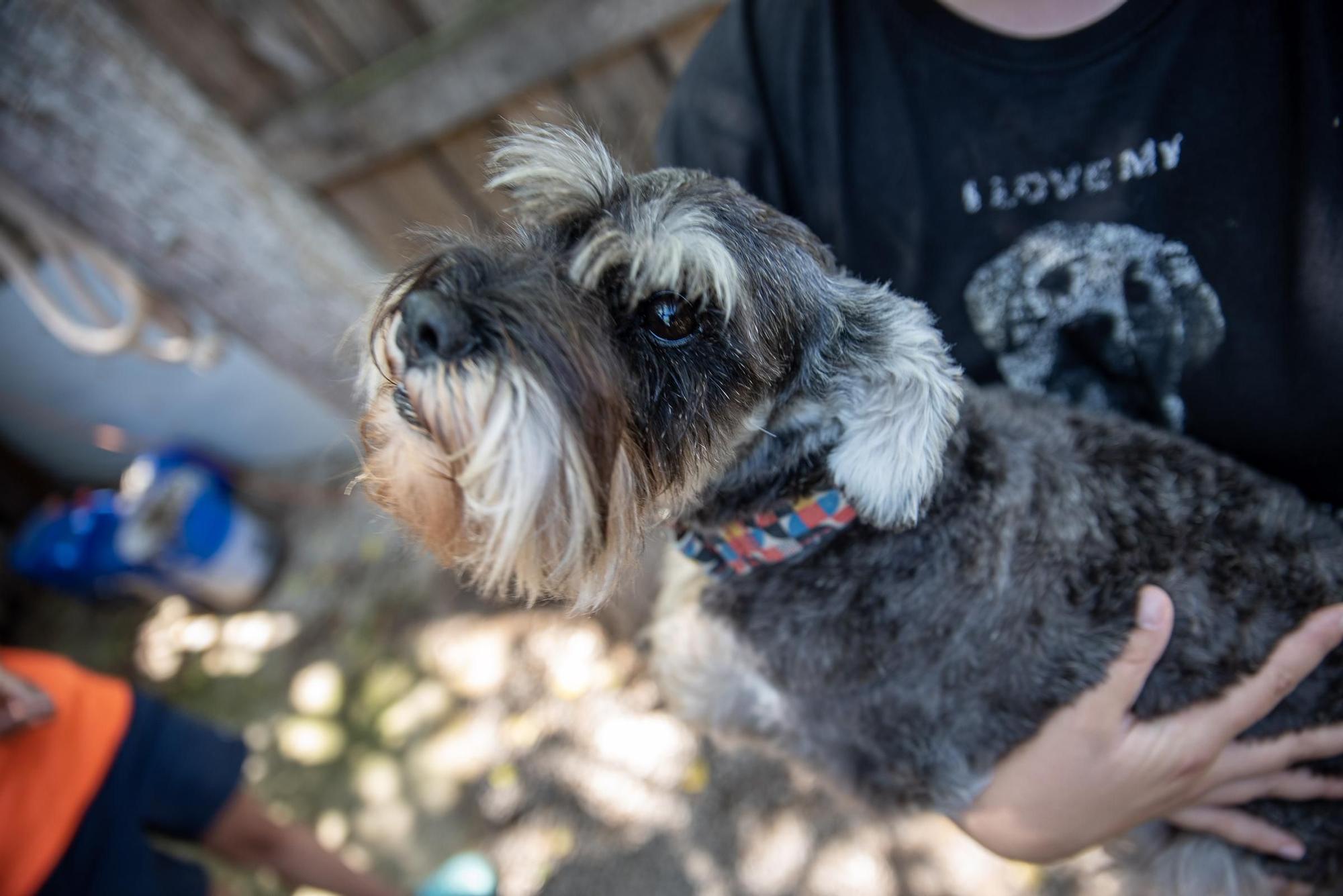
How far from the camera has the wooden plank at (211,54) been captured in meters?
2.89

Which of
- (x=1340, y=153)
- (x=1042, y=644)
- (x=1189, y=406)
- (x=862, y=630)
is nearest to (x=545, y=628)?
(x=862, y=630)

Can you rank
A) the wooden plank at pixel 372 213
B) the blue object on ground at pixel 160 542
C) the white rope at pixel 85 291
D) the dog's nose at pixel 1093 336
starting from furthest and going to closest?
the blue object on ground at pixel 160 542, the wooden plank at pixel 372 213, the white rope at pixel 85 291, the dog's nose at pixel 1093 336

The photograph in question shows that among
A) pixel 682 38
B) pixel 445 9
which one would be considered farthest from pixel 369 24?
pixel 682 38

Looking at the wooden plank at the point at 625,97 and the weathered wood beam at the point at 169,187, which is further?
the wooden plank at the point at 625,97

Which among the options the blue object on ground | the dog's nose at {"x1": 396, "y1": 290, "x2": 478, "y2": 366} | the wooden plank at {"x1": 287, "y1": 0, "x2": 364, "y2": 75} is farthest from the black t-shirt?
the blue object on ground

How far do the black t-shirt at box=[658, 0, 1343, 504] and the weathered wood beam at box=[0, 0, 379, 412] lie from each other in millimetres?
1335

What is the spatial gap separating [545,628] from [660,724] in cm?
81

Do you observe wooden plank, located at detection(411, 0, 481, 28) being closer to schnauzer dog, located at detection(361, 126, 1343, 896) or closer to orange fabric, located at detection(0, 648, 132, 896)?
schnauzer dog, located at detection(361, 126, 1343, 896)

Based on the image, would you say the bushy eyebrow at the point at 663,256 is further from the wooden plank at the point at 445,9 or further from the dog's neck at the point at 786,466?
the wooden plank at the point at 445,9

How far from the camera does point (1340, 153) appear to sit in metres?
1.63

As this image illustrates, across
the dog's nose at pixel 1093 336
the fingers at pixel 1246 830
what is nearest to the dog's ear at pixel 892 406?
the dog's nose at pixel 1093 336

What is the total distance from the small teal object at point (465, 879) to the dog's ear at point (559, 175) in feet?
9.43

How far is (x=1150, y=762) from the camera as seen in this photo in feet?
6.09

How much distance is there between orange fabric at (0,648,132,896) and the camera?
7.70 feet
